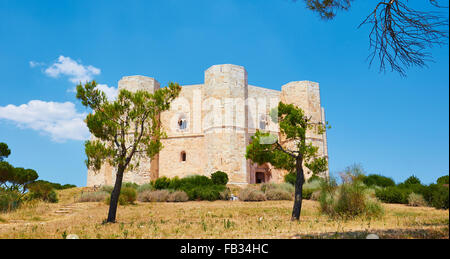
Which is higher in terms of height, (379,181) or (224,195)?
(379,181)

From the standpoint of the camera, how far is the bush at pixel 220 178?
20.6 metres

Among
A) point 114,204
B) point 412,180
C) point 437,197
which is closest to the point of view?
point 114,204

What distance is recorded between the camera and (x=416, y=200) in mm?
13844

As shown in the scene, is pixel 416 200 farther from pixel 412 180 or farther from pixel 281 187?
pixel 412 180

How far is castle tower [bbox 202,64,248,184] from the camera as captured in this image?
76.3 ft

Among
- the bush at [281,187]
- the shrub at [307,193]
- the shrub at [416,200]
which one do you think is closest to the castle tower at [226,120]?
the bush at [281,187]

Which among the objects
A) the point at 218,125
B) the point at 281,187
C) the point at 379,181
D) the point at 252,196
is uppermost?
the point at 218,125

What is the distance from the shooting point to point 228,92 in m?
24.1

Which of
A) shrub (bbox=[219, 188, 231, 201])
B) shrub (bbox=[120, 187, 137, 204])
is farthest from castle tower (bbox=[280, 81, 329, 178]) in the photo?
shrub (bbox=[120, 187, 137, 204])

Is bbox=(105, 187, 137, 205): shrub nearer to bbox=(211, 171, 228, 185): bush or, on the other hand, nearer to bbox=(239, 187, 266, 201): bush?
bbox=(239, 187, 266, 201): bush

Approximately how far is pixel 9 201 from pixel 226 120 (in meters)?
14.4

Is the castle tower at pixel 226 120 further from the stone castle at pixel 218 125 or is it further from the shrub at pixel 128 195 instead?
the shrub at pixel 128 195

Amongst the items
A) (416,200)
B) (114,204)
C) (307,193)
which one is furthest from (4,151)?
(416,200)
